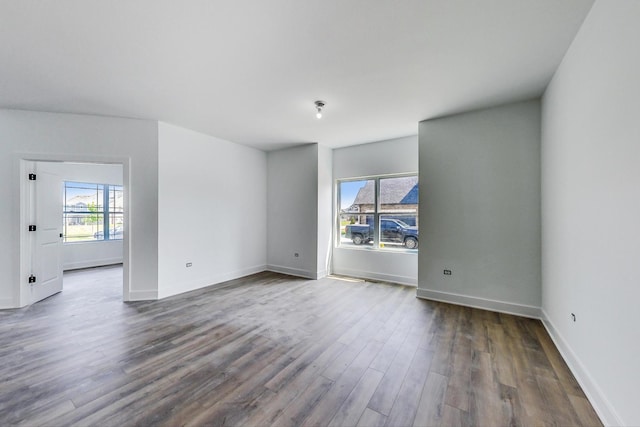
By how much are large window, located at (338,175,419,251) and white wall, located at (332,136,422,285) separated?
182 millimetres

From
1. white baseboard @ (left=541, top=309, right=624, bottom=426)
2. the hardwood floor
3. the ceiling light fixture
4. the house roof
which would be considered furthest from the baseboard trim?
white baseboard @ (left=541, top=309, right=624, bottom=426)

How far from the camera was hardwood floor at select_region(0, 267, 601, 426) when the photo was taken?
169 centimetres

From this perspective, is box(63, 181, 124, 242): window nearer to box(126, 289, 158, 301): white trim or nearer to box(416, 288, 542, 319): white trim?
box(126, 289, 158, 301): white trim

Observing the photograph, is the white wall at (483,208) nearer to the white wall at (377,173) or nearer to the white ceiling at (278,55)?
the white ceiling at (278,55)

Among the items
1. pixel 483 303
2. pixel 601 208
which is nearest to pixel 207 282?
pixel 483 303

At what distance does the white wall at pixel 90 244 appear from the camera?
19.7 ft

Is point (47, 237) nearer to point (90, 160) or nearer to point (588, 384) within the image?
point (90, 160)

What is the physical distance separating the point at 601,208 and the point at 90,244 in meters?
9.15

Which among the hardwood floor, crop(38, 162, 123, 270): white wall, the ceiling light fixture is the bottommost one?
the hardwood floor

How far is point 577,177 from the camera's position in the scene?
212 cm

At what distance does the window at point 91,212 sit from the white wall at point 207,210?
339 centimetres

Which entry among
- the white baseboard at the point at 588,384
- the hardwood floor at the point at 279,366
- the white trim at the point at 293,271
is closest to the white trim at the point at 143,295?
the hardwood floor at the point at 279,366

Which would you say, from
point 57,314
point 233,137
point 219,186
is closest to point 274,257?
point 219,186

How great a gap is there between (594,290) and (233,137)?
5.20m
